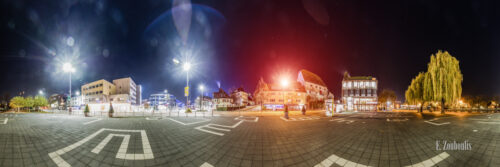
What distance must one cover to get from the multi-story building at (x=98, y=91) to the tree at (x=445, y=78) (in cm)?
7653

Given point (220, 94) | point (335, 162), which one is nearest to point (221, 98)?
point (220, 94)

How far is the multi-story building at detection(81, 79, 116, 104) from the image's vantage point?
5203cm

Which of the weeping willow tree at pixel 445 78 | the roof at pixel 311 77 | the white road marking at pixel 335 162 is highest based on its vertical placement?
the roof at pixel 311 77

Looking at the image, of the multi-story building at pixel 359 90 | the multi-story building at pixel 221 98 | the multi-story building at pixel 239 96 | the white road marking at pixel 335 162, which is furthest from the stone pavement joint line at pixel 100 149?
the multi-story building at pixel 221 98

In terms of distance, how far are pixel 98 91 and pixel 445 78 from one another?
8113 centimetres

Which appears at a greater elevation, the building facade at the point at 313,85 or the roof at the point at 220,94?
the building facade at the point at 313,85

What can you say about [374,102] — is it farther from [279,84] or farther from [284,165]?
[284,165]

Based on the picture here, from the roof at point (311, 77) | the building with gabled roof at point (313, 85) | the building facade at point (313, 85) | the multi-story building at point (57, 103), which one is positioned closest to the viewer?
the multi-story building at point (57, 103)

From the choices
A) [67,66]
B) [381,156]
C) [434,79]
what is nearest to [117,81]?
[67,66]

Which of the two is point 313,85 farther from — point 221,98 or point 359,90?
point 221,98

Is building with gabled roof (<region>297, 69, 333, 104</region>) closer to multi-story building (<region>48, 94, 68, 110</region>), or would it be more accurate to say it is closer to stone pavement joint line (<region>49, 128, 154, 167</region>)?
stone pavement joint line (<region>49, 128, 154, 167</region>)

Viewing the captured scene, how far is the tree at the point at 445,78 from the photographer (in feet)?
50.5

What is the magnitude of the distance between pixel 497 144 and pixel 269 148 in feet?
22.3

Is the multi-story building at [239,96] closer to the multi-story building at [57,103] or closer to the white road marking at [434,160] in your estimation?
the multi-story building at [57,103]
